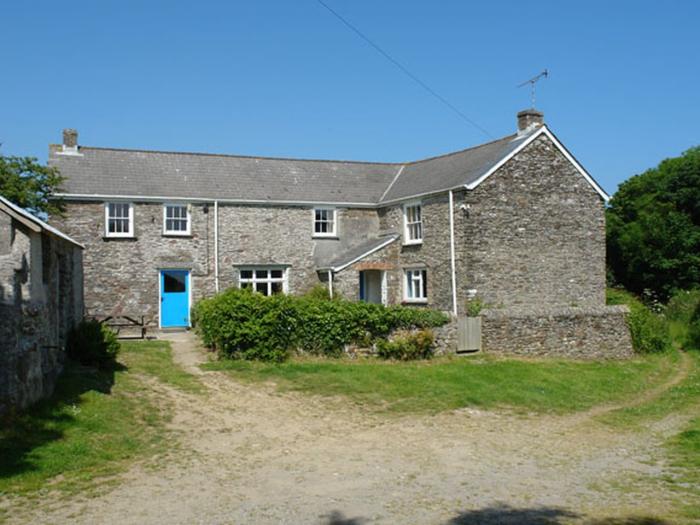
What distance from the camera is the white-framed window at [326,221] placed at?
3328cm

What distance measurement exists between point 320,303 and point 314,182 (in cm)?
1343

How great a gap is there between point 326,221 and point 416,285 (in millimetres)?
5215

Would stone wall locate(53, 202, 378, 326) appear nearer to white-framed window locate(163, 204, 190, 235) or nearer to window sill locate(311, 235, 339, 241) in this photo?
window sill locate(311, 235, 339, 241)

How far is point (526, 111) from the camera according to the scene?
98.9 feet

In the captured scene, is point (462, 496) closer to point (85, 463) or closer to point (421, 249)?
point (85, 463)

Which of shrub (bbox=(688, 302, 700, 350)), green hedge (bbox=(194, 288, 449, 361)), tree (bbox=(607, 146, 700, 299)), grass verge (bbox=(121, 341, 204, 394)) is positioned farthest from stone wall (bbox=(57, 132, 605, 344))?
tree (bbox=(607, 146, 700, 299))

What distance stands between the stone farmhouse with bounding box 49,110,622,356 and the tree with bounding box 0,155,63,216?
1081mm

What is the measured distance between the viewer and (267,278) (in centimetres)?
3209

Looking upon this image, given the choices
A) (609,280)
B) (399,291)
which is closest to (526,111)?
(399,291)

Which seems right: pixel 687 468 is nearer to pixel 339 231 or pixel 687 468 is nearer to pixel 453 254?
pixel 453 254

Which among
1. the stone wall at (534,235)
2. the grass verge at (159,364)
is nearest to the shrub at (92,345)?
the grass verge at (159,364)

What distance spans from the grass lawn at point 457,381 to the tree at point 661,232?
19336 mm

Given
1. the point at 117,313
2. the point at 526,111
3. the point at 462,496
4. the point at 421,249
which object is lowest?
the point at 462,496

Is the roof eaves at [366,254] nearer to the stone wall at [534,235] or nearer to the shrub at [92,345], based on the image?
the stone wall at [534,235]
